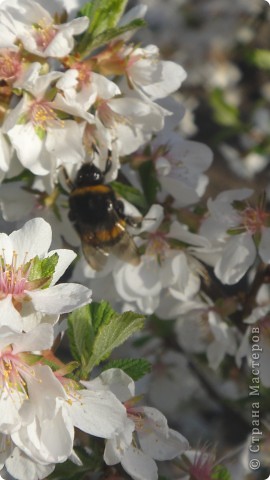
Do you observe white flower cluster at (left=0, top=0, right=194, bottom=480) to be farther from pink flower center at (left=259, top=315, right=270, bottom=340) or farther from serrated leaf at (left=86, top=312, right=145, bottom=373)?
pink flower center at (left=259, top=315, right=270, bottom=340)

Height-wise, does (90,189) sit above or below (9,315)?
below

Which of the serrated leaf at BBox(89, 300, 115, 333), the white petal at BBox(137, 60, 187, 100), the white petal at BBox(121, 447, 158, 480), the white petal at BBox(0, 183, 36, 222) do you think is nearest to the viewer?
the white petal at BBox(121, 447, 158, 480)

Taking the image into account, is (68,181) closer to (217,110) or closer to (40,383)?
(40,383)

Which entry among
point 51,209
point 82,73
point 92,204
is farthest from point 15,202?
point 82,73

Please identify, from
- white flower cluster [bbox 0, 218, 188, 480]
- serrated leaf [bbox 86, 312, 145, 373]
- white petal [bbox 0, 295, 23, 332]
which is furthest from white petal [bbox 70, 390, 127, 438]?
white petal [bbox 0, 295, 23, 332]

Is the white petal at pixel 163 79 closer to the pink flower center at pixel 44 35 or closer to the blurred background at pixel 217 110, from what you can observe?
the pink flower center at pixel 44 35

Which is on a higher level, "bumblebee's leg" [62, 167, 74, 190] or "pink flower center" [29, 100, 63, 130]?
"pink flower center" [29, 100, 63, 130]
